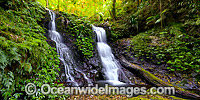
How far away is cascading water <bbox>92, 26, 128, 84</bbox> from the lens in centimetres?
662

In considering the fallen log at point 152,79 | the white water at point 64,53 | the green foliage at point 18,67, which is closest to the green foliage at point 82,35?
the white water at point 64,53

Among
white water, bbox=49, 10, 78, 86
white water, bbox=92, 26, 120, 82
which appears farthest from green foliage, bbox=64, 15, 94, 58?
white water, bbox=92, 26, 120, 82

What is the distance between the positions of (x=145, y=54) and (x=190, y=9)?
4.58 metres

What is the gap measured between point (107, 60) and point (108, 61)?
0.16 meters

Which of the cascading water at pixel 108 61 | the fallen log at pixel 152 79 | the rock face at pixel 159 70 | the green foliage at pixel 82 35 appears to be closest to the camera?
the fallen log at pixel 152 79

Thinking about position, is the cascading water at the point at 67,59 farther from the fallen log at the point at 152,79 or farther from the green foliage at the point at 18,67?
the fallen log at the point at 152,79

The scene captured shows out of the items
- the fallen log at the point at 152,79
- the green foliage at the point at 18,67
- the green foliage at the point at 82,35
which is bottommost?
the fallen log at the point at 152,79

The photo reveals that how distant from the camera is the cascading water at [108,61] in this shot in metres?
6.62

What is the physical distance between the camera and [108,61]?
25.8 feet

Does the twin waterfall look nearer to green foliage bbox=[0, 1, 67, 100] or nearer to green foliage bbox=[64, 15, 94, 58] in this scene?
green foliage bbox=[64, 15, 94, 58]

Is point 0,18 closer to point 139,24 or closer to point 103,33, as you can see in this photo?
point 103,33

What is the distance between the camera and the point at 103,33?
410 inches

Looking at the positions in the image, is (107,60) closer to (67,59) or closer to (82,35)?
(82,35)

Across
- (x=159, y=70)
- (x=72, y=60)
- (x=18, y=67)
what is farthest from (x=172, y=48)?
(x=18, y=67)
